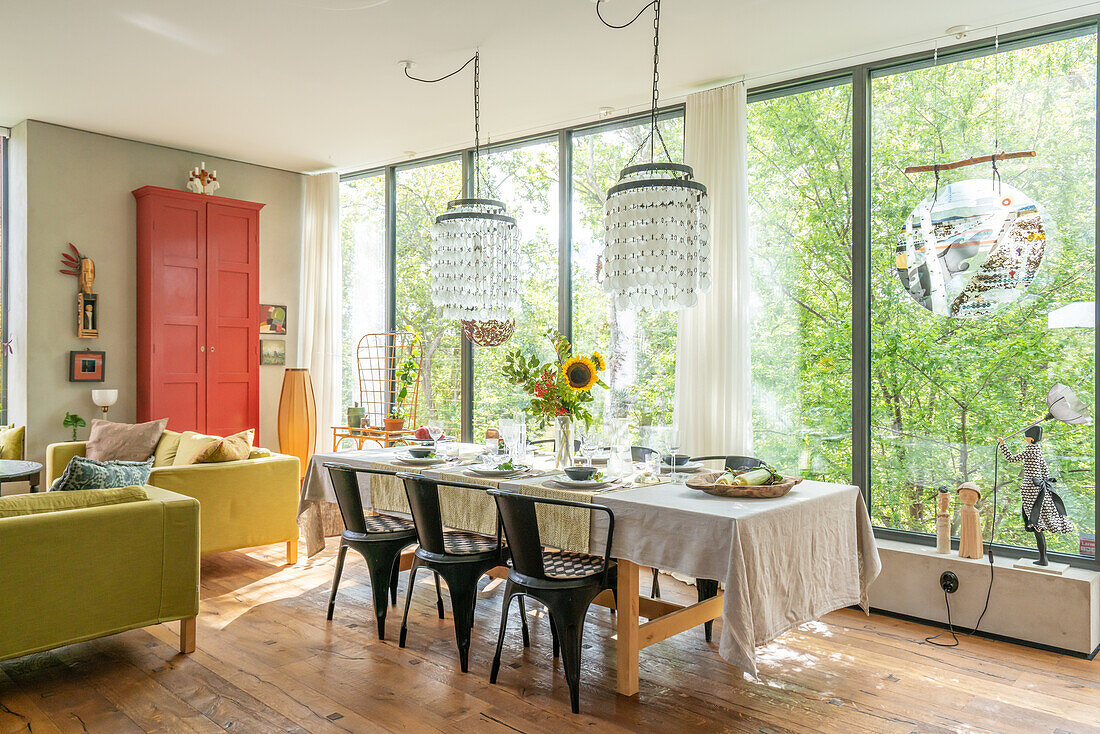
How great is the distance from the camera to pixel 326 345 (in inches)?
274

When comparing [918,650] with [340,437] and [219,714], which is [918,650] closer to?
[219,714]

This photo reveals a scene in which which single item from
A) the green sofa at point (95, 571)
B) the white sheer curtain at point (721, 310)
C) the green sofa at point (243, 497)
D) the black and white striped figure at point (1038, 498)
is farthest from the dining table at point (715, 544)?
the green sofa at point (243, 497)

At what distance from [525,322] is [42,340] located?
3586 millimetres

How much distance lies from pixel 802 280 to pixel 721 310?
1.65ft

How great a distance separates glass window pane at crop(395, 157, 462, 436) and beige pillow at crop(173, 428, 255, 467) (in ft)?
5.67

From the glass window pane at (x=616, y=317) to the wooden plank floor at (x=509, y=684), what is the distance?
1.70 meters

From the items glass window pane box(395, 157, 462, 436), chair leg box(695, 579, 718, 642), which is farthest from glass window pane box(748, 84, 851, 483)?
glass window pane box(395, 157, 462, 436)

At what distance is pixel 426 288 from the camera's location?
→ 6.46m

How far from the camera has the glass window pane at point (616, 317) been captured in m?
5.04

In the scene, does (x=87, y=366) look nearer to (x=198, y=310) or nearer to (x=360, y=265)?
(x=198, y=310)

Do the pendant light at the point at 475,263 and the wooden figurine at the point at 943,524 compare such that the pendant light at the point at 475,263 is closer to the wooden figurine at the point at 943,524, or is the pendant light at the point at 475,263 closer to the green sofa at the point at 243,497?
the green sofa at the point at 243,497

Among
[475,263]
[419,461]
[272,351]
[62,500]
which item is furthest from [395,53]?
[272,351]

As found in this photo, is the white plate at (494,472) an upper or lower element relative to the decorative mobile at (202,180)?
lower

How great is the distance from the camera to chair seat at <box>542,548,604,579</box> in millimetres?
2834
